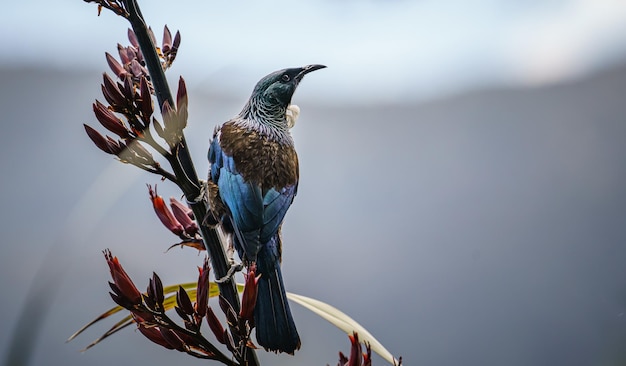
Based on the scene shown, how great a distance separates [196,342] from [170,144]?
0.18 metres

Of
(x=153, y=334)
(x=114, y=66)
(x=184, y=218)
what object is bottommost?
(x=153, y=334)

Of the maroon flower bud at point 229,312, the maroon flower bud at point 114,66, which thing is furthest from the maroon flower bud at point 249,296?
the maroon flower bud at point 114,66

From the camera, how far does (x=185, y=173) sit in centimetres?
46

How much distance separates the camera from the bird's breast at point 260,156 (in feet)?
1.77

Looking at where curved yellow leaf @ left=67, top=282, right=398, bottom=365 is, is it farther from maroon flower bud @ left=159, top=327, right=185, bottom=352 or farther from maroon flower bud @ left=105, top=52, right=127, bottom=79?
maroon flower bud @ left=105, top=52, right=127, bottom=79

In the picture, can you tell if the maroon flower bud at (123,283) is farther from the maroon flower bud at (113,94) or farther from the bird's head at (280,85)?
the bird's head at (280,85)

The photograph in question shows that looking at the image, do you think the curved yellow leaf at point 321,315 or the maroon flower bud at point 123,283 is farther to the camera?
the curved yellow leaf at point 321,315

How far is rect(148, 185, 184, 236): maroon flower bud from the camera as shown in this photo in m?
0.54

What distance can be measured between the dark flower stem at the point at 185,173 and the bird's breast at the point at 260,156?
0.24 ft

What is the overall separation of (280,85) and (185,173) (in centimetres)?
21

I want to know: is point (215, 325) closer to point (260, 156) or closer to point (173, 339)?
point (173, 339)

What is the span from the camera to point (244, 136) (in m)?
0.59

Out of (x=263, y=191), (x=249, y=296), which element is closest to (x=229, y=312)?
(x=249, y=296)

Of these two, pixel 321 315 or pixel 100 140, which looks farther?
pixel 321 315
